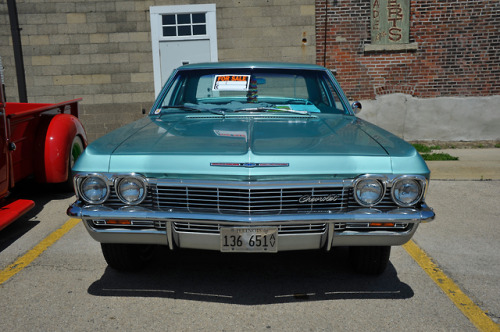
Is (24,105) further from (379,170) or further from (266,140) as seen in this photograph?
(379,170)

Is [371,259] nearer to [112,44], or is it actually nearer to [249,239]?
[249,239]

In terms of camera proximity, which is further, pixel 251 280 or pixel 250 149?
pixel 251 280

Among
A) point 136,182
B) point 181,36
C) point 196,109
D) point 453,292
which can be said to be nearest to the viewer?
point 136,182

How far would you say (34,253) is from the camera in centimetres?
413

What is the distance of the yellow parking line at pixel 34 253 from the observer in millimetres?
3702

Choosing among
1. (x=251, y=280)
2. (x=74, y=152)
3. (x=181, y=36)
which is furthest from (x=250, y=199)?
(x=181, y=36)

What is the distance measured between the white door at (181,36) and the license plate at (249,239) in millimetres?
8016

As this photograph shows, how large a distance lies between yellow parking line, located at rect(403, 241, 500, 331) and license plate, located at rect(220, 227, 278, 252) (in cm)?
131

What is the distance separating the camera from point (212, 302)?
3.17 meters

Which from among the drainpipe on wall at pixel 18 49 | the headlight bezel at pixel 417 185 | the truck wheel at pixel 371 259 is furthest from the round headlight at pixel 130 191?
the drainpipe on wall at pixel 18 49

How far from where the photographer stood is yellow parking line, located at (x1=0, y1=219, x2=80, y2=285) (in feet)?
12.1

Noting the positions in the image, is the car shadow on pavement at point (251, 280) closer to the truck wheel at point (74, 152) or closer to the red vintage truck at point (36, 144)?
the red vintage truck at point (36, 144)

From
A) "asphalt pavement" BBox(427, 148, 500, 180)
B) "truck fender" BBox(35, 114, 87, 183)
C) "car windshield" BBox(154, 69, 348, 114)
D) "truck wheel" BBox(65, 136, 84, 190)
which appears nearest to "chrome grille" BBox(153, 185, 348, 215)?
"car windshield" BBox(154, 69, 348, 114)

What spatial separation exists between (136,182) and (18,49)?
889 centimetres
